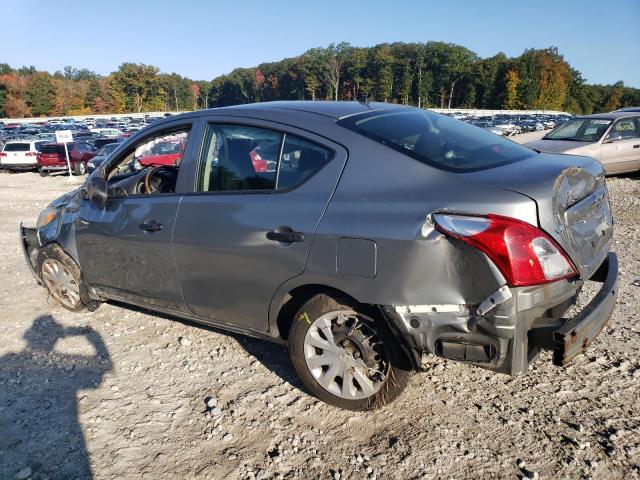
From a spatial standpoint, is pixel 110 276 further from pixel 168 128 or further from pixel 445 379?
pixel 445 379

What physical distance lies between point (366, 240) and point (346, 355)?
2.38 ft

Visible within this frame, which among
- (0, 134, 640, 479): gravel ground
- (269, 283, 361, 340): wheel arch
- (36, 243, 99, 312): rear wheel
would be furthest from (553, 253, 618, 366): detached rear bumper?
(36, 243, 99, 312): rear wheel

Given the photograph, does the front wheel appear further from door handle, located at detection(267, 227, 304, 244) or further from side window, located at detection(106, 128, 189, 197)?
side window, located at detection(106, 128, 189, 197)

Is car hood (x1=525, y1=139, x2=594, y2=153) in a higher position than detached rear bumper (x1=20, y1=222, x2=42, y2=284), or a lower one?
higher

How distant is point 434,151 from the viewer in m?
2.71

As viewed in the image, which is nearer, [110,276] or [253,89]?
[110,276]

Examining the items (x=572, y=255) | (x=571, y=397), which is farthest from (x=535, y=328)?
(x=571, y=397)

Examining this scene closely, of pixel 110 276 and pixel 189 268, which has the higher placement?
pixel 189 268

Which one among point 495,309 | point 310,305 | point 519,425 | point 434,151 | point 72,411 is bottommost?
point 72,411

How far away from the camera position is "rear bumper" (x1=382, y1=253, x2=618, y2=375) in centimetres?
226

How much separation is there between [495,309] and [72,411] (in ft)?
8.62

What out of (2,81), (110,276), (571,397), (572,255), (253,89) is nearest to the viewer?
(572,255)

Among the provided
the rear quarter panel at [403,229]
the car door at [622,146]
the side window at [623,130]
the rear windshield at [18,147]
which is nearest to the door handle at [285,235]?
the rear quarter panel at [403,229]

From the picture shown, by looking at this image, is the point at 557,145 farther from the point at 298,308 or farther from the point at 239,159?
the point at 298,308
